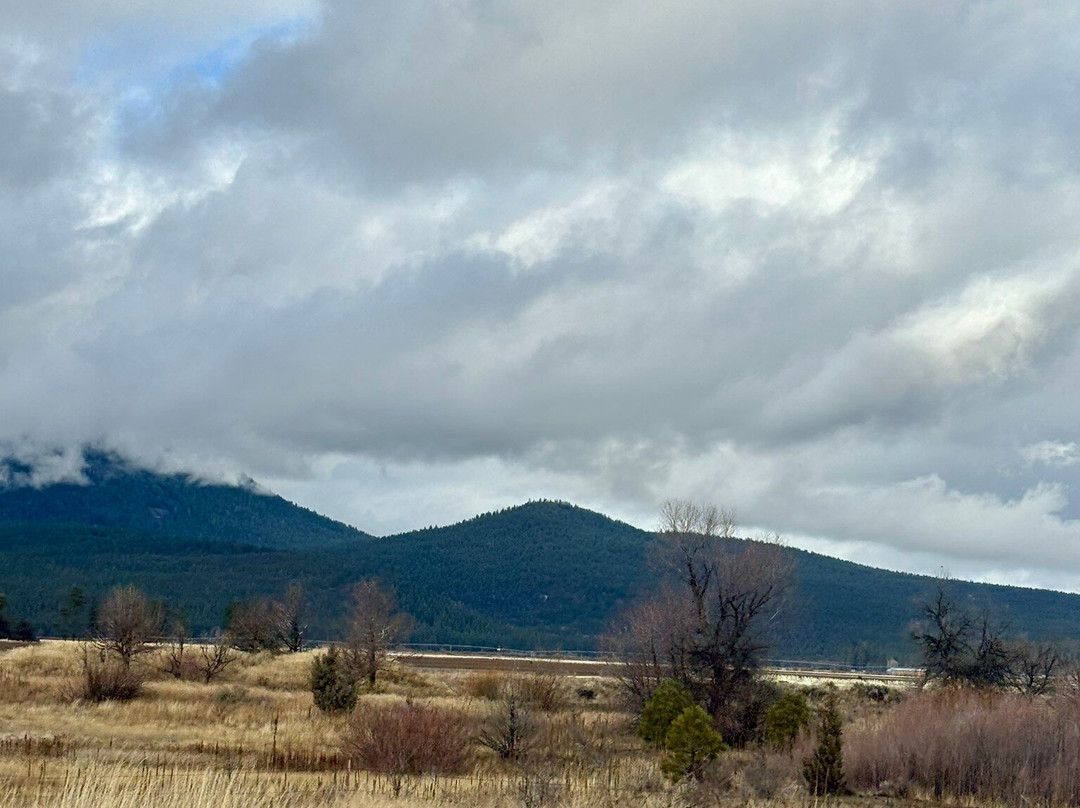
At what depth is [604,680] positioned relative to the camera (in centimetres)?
6406

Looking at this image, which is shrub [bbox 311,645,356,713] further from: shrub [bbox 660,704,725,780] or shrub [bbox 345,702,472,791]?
shrub [bbox 660,704,725,780]

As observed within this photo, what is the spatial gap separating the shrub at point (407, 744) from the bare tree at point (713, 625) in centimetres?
1962

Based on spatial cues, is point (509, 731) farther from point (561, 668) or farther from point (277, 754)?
point (561, 668)

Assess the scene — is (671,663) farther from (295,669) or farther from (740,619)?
(295,669)

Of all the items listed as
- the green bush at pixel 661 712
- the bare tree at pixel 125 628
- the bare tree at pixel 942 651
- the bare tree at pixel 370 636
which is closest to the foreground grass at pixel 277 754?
the green bush at pixel 661 712

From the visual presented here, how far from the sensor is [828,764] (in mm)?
26438


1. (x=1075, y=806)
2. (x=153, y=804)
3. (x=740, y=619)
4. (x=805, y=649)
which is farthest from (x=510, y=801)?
(x=805, y=649)

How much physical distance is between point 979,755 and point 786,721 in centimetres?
1003

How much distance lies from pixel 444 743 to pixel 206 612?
15898cm

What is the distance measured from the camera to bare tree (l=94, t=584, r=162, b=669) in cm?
5900

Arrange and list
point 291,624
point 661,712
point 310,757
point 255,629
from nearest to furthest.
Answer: point 310,757 → point 661,712 → point 255,629 → point 291,624

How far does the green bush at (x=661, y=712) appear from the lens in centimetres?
4028

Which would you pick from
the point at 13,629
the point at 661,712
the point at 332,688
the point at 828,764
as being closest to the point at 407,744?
the point at 828,764

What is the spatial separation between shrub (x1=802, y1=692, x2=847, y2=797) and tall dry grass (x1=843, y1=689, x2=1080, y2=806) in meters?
1.26
